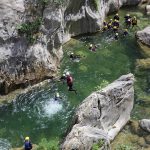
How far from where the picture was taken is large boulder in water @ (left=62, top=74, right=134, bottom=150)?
24031mm

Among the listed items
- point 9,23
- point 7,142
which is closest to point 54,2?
point 9,23

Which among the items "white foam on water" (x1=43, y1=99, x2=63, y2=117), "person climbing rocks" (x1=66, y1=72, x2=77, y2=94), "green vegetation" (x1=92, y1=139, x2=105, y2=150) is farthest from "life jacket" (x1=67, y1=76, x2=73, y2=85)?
"green vegetation" (x1=92, y1=139, x2=105, y2=150)

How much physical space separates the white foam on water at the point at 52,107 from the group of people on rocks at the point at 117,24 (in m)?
12.4

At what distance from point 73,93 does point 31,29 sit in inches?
245

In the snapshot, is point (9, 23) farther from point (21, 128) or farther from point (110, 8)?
point (110, 8)

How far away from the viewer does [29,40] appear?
32.2 m

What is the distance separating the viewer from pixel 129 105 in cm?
3027

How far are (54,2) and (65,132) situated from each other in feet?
36.8

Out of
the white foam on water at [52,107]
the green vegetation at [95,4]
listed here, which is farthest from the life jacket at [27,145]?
the green vegetation at [95,4]

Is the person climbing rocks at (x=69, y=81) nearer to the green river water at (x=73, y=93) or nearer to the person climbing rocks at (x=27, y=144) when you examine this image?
the green river water at (x=73, y=93)

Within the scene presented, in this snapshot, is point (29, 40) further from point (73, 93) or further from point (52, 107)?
point (52, 107)

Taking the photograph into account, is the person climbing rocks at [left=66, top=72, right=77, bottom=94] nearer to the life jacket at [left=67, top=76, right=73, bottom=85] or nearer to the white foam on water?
the life jacket at [left=67, top=76, right=73, bottom=85]

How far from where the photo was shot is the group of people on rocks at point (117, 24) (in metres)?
42.0

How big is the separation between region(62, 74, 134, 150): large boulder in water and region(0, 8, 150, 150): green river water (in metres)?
1.16
